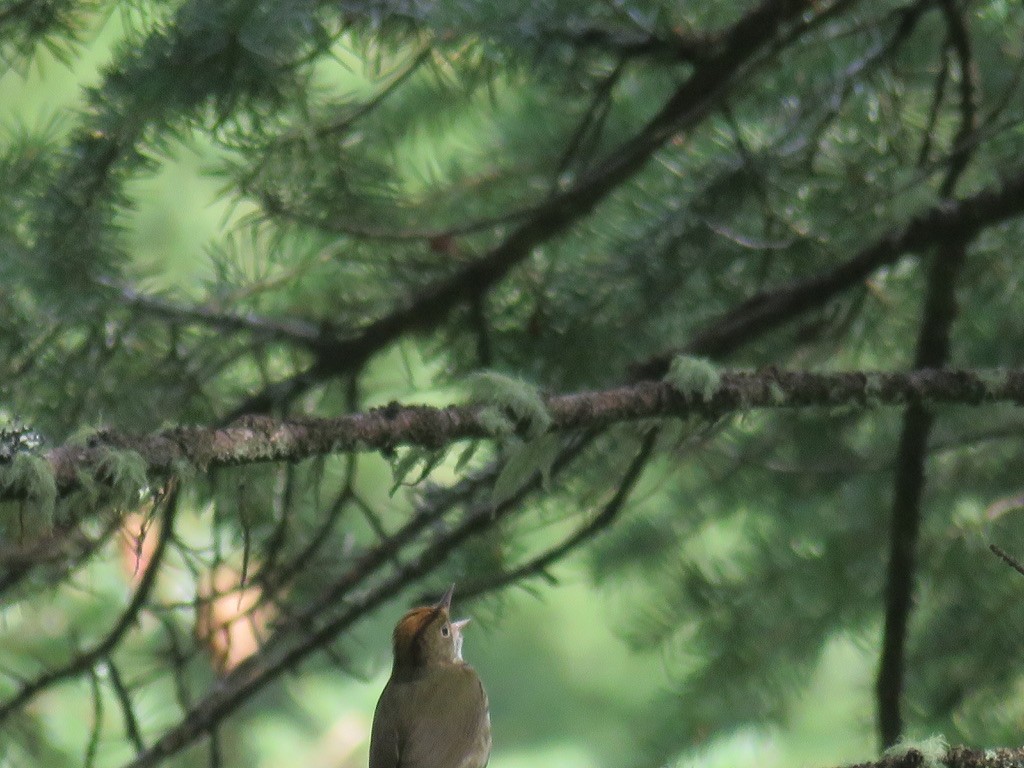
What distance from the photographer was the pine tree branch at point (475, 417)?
1138mm

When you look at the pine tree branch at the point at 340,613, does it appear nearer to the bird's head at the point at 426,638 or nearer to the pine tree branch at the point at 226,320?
the bird's head at the point at 426,638

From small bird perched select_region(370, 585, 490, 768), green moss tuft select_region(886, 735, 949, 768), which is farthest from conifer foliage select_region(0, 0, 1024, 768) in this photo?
green moss tuft select_region(886, 735, 949, 768)

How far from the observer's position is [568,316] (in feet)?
7.36

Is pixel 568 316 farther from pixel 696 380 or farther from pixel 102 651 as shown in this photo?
pixel 102 651

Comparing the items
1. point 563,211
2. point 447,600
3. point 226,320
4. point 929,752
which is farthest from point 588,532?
point 929,752

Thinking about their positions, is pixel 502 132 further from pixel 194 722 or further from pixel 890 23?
pixel 194 722

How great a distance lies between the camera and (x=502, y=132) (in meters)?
2.62

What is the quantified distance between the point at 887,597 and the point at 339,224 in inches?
41.3

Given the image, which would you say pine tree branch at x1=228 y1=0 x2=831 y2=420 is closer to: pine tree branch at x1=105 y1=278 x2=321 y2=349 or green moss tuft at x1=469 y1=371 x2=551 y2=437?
pine tree branch at x1=105 y1=278 x2=321 y2=349

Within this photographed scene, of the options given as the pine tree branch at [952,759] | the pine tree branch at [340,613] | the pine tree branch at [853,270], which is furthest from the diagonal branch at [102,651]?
the pine tree branch at [952,759]

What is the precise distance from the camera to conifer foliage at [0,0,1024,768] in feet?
5.49

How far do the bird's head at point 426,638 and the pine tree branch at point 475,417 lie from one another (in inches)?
35.7

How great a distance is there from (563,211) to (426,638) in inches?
32.0

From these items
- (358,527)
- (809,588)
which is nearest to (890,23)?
(809,588)
